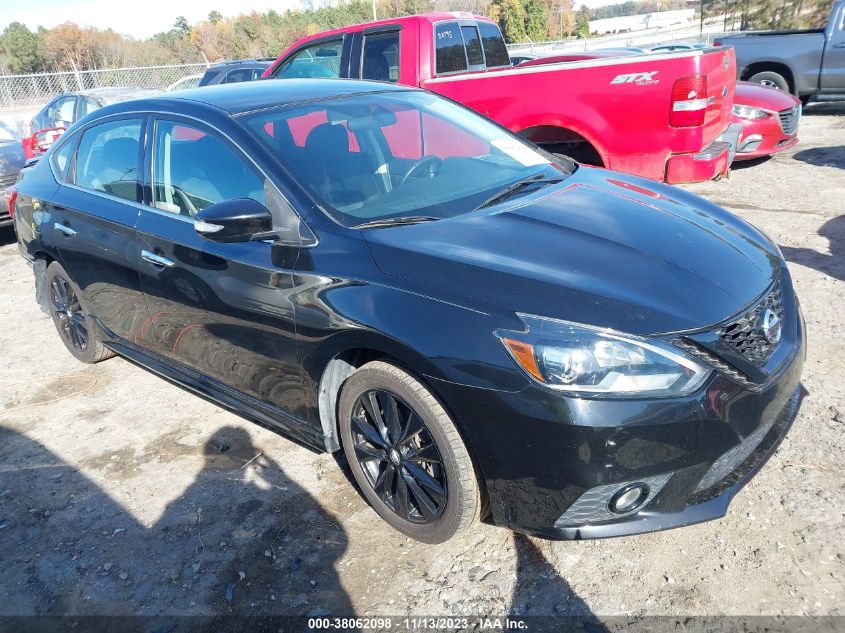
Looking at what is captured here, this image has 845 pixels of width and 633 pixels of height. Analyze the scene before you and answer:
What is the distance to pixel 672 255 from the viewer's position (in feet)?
8.59

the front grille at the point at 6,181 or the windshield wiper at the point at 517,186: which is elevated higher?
the windshield wiper at the point at 517,186

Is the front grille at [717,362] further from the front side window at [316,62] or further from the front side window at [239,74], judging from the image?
the front side window at [239,74]

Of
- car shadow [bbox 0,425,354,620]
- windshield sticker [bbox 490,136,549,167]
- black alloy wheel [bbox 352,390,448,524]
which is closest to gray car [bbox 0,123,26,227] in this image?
A: car shadow [bbox 0,425,354,620]

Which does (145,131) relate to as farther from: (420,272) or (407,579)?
(407,579)

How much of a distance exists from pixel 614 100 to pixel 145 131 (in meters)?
3.94

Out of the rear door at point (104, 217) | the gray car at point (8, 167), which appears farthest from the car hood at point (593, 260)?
the gray car at point (8, 167)

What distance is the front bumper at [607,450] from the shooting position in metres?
2.16

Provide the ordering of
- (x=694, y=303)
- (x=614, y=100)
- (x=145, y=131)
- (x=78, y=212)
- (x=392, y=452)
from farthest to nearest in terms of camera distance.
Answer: (x=614, y=100), (x=78, y=212), (x=145, y=131), (x=392, y=452), (x=694, y=303)

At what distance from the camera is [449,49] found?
7168 millimetres

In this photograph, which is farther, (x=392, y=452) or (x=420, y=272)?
(x=392, y=452)

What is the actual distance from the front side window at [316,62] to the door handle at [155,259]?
14.7 feet

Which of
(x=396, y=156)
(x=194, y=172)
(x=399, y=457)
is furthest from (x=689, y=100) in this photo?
(x=399, y=457)

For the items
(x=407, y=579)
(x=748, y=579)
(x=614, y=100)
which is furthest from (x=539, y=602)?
(x=614, y=100)

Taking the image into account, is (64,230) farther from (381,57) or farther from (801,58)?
(801,58)
